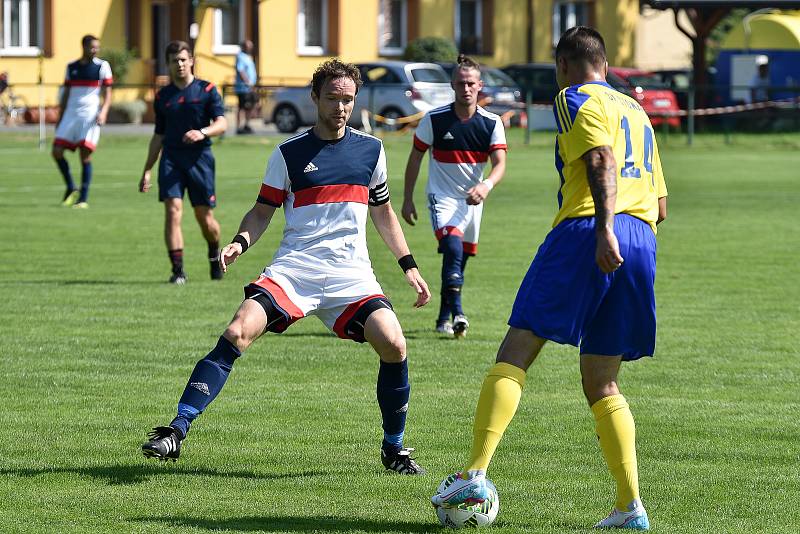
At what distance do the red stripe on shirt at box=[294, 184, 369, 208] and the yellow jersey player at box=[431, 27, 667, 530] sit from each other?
1.37m

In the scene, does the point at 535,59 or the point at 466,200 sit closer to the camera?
the point at 466,200

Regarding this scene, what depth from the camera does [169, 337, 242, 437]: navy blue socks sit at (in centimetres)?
684

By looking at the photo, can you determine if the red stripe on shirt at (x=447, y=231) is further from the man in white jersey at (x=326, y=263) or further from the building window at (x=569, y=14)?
the building window at (x=569, y=14)

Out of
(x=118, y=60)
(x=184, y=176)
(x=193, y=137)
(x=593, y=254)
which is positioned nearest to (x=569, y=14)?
(x=118, y=60)

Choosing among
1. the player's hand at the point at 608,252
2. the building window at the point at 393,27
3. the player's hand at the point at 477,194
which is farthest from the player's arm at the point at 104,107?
the building window at the point at 393,27

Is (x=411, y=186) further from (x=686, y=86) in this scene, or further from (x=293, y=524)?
(x=686, y=86)

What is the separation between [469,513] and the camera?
597 cm

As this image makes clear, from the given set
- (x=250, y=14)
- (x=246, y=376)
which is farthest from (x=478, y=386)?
(x=250, y=14)

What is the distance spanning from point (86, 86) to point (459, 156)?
10603mm

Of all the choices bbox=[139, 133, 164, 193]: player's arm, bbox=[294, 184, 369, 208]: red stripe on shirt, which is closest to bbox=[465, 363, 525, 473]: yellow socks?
bbox=[294, 184, 369, 208]: red stripe on shirt

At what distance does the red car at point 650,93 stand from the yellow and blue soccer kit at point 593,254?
3240cm

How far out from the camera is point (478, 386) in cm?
927

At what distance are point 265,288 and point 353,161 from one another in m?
0.73

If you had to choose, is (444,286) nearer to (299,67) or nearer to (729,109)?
(729,109)
